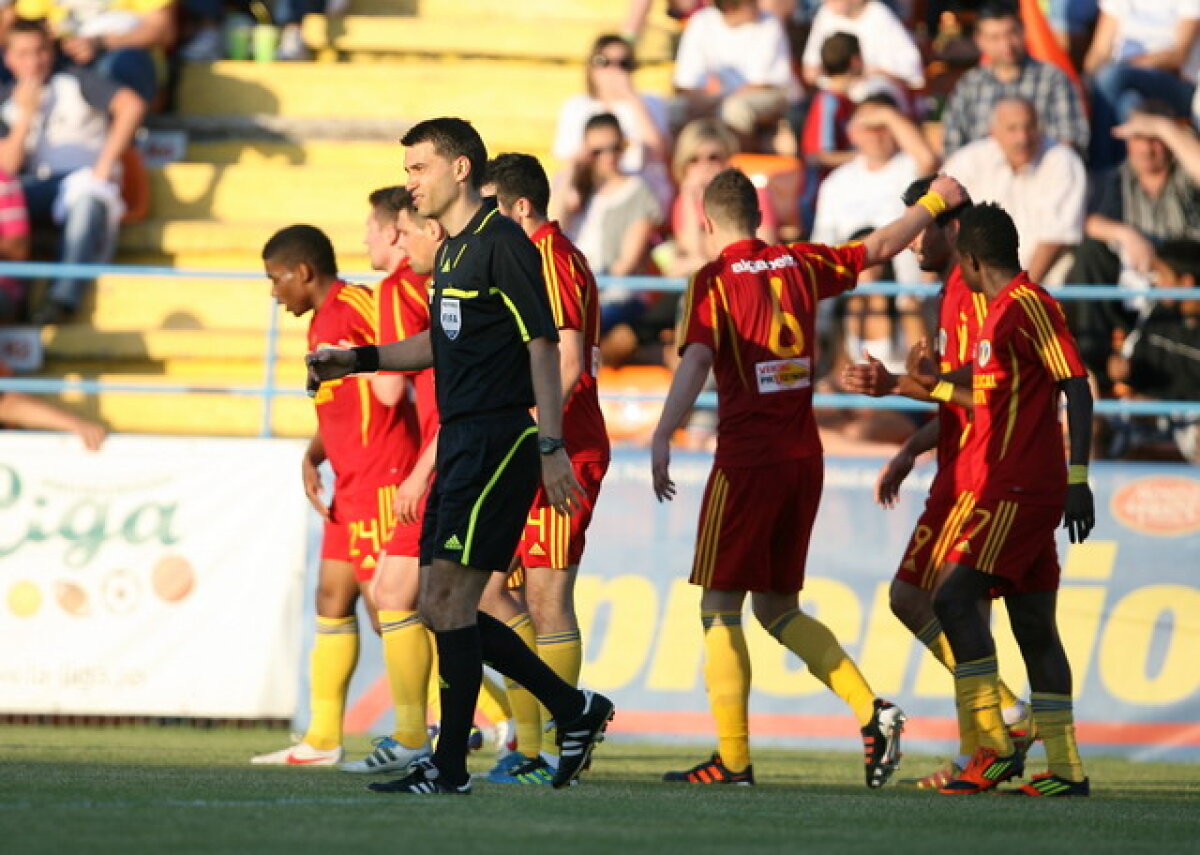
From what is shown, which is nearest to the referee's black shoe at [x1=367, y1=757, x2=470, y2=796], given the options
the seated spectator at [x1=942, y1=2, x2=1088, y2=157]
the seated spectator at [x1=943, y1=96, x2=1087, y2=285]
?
the seated spectator at [x1=943, y1=96, x2=1087, y2=285]

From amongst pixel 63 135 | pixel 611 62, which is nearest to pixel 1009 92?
pixel 611 62

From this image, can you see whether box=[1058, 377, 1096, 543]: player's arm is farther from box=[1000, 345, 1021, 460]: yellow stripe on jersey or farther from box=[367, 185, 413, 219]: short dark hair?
box=[367, 185, 413, 219]: short dark hair

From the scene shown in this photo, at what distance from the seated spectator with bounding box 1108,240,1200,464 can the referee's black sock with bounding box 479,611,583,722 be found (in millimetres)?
6103

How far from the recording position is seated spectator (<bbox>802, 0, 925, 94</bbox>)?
15.8 m

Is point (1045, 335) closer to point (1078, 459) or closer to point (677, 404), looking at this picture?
point (1078, 459)

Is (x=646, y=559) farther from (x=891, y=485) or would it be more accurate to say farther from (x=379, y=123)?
(x=379, y=123)

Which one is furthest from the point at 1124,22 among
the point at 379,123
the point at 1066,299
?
the point at 379,123

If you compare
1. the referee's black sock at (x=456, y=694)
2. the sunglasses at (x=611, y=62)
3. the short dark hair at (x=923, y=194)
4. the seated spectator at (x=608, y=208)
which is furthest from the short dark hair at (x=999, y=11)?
the referee's black sock at (x=456, y=694)

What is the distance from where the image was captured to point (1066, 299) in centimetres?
1334

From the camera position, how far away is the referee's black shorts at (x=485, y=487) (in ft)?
24.2

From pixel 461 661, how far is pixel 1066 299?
697 cm

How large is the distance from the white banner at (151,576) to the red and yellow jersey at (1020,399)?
5054 mm

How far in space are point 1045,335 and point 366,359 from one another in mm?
2751

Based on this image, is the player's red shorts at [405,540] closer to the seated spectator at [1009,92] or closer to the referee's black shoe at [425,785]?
the referee's black shoe at [425,785]
